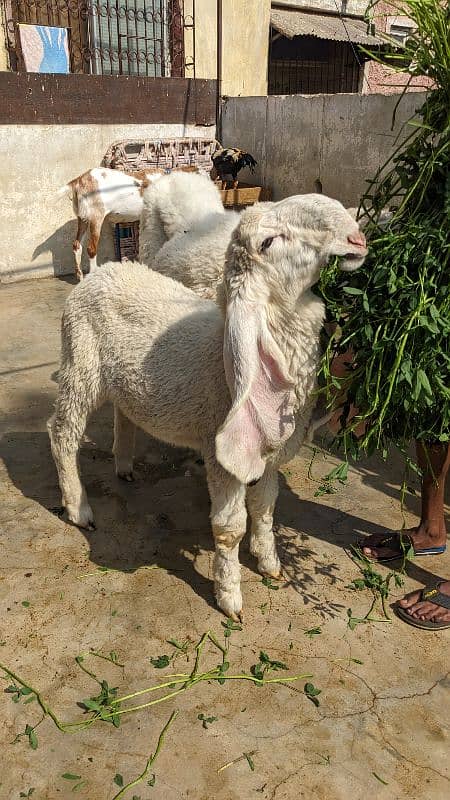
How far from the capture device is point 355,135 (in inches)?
272

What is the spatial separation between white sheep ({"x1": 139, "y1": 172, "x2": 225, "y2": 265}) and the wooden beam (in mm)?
4089

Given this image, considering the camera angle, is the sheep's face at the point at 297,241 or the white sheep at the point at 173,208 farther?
the white sheep at the point at 173,208

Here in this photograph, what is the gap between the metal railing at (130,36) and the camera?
30.7 ft

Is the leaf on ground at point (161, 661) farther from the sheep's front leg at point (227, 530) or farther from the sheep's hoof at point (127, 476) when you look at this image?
the sheep's hoof at point (127, 476)

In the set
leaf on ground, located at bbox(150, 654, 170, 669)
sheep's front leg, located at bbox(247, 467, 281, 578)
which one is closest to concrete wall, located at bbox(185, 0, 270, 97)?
sheep's front leg, located at bbox(247, 467, 281, 578)

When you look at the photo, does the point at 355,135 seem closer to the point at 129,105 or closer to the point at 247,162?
the point at 247,162

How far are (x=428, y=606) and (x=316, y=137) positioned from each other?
6.26 m

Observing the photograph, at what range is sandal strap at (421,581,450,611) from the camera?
2785mm

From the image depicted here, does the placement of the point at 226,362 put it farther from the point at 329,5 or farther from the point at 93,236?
the point at 329,5

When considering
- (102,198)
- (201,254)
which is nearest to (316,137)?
(102,198)

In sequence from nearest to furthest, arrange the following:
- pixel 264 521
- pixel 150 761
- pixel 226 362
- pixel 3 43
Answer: pixel 150 761 < pixel 226 362 < pixel 264 521 < pixel 3 43

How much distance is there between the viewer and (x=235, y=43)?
9883mm

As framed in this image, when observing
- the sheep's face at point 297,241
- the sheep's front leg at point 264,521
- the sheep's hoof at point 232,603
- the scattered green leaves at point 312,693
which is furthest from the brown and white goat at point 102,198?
the scattered green leaves at point 312,693

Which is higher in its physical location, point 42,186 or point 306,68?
point 306,68
